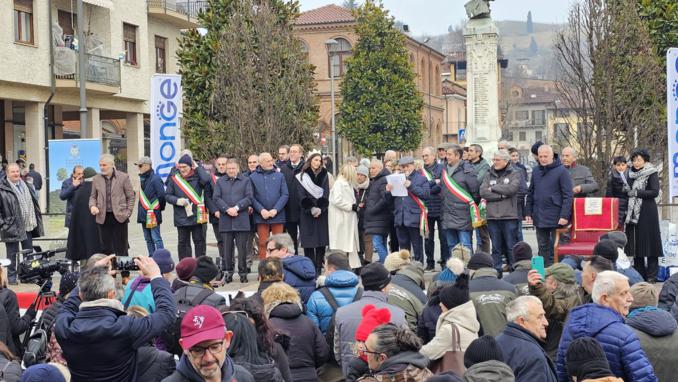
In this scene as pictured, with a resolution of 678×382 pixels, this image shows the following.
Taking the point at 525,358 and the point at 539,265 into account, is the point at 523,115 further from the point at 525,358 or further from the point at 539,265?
the point at 525,358

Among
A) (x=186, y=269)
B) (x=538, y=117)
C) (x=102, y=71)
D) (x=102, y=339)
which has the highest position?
(x=538, y=117)

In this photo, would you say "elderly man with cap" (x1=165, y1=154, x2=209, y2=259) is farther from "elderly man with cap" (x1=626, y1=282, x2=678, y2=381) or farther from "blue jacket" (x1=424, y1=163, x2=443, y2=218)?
"elderly man with cap" (x1=626, y1=282, x2=678, y2=381)

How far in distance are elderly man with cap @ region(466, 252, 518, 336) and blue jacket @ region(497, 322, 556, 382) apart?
1398 mm

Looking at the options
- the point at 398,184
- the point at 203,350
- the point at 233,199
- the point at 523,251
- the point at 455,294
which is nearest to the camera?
the point at 203,350

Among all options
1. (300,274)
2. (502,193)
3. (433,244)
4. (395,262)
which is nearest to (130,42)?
(433,244)

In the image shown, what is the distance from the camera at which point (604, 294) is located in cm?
749

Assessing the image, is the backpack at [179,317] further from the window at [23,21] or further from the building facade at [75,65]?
the window at [23,21]

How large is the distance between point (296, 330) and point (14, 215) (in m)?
10.1

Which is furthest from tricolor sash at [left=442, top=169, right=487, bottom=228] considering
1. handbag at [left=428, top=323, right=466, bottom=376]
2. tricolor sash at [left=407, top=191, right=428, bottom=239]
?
handbag at [left=428, top=323, right=466, bottom=376]

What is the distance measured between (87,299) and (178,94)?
11.3 m

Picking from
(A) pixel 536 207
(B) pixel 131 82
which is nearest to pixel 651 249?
(A) pixel 536 207

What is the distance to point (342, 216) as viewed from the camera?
664 inches

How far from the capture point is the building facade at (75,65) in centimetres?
3366

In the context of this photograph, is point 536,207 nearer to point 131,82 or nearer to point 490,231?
point 490,231
